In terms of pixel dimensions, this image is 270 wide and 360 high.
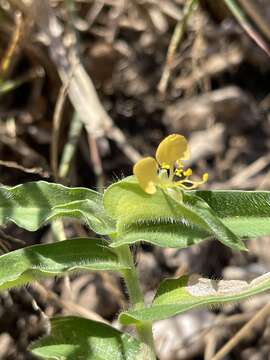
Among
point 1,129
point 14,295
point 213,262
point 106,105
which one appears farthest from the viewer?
point 106,105

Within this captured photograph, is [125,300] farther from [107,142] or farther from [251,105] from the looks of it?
[251,105]

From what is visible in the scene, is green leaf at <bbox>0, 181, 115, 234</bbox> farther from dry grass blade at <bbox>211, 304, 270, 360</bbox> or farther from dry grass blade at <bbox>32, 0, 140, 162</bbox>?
dry grass blade at <bbox>32, 0, 140, 162</bbox>

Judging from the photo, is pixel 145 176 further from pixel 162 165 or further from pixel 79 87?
pixel 79 87

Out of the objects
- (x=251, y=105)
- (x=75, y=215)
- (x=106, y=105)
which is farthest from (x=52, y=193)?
(x=251, y=105)

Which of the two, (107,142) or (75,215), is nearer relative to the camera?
(75,215)

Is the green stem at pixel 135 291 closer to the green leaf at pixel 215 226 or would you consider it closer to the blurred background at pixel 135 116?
the green leaf at pixel 215 226

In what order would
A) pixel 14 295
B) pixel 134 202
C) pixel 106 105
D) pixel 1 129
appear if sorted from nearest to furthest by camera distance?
pixel 134 202, pixel 14 295, pixel 1 129, pixel 106 105

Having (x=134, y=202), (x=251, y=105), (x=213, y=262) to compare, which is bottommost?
(x=213, y=262)
